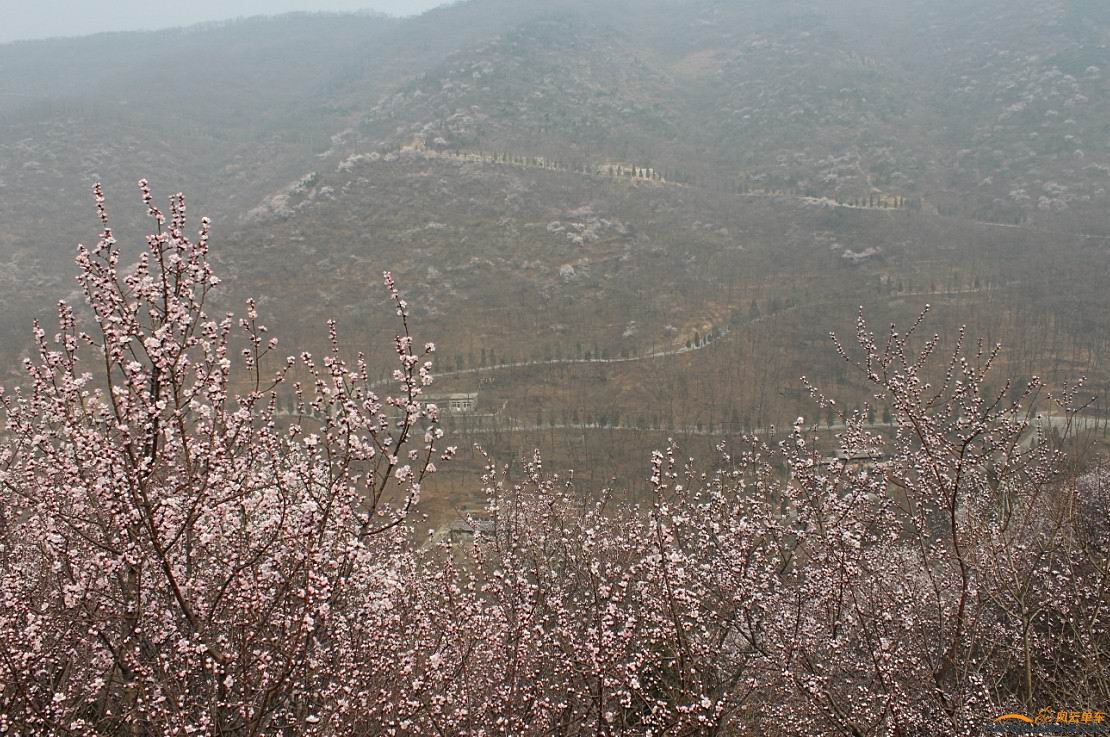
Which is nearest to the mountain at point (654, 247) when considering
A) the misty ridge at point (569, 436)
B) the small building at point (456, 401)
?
the misty ridge at point (569, 436)

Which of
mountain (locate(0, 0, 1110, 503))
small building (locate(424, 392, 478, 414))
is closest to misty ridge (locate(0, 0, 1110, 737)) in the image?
small building (locate(424, 392, 478, 414))

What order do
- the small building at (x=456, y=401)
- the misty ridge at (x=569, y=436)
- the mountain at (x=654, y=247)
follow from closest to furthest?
the misty ridge at (x=569, y=436), the small building at (x=456, y=401), the mountain at (x=654, y=247)

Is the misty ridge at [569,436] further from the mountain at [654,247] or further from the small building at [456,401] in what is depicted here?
the mountain at [654,247]

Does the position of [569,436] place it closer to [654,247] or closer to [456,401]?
[456,401]

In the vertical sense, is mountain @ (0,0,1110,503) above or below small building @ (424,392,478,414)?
above

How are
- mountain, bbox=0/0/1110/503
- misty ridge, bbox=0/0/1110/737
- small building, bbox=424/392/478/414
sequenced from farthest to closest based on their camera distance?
mountain, bbox=0/0/1110/503 → small building, bbox=424/392/478/414 → misty ridge, bbox=0/0/1110/737

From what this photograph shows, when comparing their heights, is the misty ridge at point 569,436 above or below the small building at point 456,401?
above

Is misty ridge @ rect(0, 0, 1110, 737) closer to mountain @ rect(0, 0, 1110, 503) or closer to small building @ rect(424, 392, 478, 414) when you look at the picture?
small building @ rect(424, 392, 478, 414)

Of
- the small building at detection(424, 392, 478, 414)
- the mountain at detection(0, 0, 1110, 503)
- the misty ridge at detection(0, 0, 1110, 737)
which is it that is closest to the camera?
the misty ridge at detection(0, 0, 1110, 737)

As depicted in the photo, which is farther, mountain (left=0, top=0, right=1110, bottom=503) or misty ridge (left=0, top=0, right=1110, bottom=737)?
mountain (left=0, top=0, right=1110, bottom=503)
